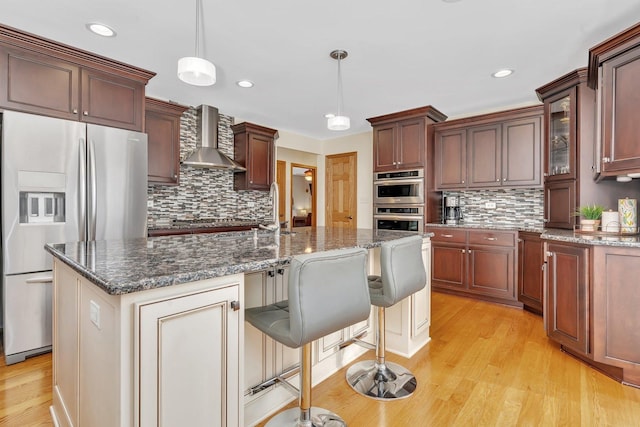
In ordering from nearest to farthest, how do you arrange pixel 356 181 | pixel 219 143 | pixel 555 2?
pixel 555 2 → pixel 219 143 → pixel 356 181

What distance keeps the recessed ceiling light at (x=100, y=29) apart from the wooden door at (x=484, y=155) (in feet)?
13.1

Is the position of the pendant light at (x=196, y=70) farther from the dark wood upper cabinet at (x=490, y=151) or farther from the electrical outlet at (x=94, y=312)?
the dark wood upper cabinet at (x=490, y=151)

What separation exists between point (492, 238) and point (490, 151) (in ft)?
3.70

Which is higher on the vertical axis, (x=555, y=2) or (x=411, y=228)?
(x=555, y=2)

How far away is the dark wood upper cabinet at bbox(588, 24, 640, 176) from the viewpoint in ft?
7.01

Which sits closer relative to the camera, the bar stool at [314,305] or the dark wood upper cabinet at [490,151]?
the bar stool at [314,305]

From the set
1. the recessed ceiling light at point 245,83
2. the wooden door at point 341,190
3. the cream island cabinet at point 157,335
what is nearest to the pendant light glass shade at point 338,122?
the recessed ceiling light at point 245,83

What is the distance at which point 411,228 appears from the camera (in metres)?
4.28

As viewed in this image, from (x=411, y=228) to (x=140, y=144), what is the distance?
3.31m

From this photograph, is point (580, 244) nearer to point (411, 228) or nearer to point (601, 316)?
point (601, 316)

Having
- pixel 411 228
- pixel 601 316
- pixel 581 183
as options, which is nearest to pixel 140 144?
pixel 411 228

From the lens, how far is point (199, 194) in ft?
15.1

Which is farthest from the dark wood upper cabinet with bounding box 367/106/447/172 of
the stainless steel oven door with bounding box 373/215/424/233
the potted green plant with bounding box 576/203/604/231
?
the potted green plant with bounding box 576/203/604/231

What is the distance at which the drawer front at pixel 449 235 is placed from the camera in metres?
3.96
